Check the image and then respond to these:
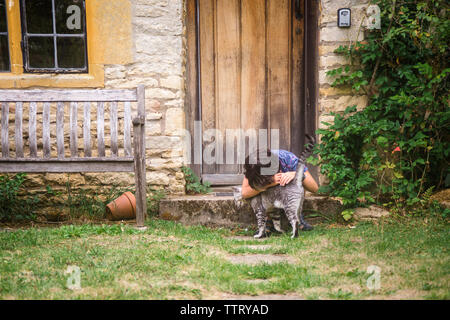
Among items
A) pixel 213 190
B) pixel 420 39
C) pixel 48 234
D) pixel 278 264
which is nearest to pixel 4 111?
pixel 48 234

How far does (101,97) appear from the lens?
12.3 feet

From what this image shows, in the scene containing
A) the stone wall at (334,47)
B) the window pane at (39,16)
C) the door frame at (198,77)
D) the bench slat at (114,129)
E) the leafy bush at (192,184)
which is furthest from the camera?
the door frame at (198,77)

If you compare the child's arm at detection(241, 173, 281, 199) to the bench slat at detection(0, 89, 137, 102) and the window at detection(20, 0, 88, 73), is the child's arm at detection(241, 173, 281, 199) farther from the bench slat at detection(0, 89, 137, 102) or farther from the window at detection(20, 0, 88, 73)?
the window at detection(20, 0, 88, 73)

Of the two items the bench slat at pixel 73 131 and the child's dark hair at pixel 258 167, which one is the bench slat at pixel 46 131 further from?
the child's dark hair at pixel 258 167

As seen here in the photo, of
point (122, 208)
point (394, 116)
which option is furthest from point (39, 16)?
point (394, 116)

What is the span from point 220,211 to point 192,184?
532 mm

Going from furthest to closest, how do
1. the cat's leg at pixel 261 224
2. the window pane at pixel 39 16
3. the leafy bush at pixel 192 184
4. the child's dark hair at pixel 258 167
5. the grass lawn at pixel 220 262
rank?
the leafy bush at pixel 192 184, the window pane at pixel 39 16, the cat's leg at pixel 261 224, the child's dark hair at pixel 258 167, the grass lawn at pixel 220 262

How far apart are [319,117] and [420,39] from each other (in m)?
1.18

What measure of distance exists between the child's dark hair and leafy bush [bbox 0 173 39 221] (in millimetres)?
2254

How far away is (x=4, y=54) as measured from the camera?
4211 mm

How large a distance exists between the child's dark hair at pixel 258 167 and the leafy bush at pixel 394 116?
0.70 metres

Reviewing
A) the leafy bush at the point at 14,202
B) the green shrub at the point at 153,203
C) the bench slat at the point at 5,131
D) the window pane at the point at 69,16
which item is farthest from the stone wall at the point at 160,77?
the leafy bush at the point at 14,202

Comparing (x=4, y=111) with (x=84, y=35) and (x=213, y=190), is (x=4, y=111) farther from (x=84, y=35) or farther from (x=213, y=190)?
(x=213, y=190)

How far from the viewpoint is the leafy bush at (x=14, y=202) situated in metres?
3.96
